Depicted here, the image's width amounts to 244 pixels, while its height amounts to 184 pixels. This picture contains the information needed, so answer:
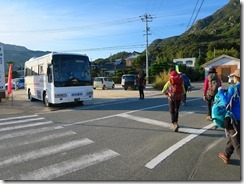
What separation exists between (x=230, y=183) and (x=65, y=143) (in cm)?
407

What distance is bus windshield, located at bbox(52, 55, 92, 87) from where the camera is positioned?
13.4 metres

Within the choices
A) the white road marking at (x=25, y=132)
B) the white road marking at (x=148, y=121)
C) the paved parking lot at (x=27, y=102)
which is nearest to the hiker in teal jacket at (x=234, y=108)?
the white road marking at (x=148, y=121)

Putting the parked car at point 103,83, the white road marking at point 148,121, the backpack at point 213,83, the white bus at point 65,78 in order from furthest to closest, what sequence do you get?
1. the parked car at point 103,83
2. the white bus at point 65,78
3. the white road marking at point 148,121
4. the backpack at point 213,83

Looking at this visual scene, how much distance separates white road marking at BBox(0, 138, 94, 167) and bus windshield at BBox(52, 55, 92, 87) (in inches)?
287

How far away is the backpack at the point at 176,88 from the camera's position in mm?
7340

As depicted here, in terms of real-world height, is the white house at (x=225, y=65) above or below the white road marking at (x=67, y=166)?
above

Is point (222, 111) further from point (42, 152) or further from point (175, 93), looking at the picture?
point (42, 152)

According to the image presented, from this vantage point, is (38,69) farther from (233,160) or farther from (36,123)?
(233,160)

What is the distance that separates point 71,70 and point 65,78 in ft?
1.90

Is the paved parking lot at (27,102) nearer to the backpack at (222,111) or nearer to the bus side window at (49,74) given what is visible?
the bus side window at (49,74)

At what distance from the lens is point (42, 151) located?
19.1ft

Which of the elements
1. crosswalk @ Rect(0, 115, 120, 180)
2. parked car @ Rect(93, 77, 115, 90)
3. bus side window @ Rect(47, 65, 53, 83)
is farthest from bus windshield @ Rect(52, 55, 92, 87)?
parked car @ Rect(93, 77, 115, 90)

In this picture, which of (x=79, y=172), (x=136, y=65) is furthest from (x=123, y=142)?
(x=136, y=65)

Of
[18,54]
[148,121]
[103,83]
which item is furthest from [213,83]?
[18,54]
